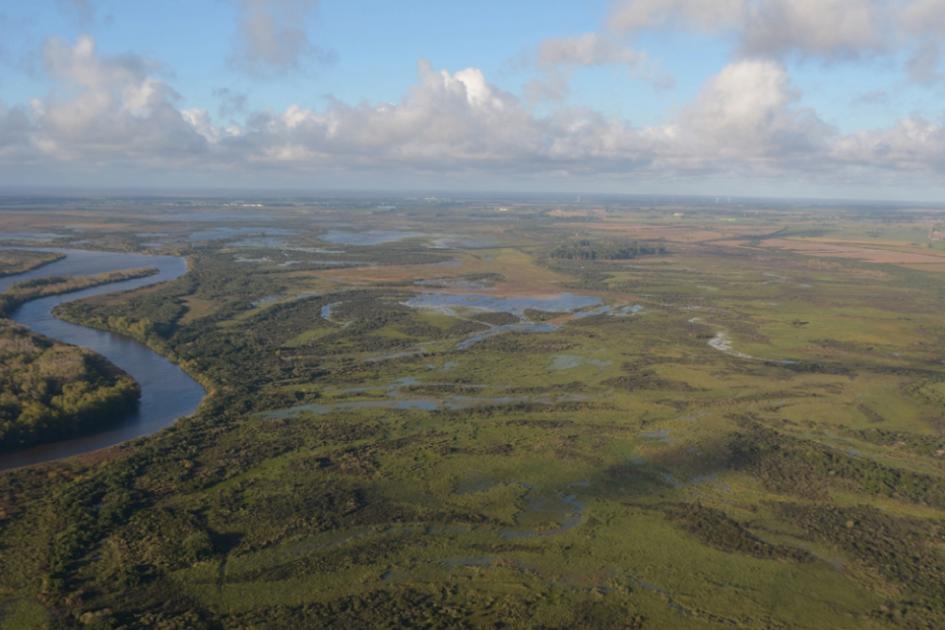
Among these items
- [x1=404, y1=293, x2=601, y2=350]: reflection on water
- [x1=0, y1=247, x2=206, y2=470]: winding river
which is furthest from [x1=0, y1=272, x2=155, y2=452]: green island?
[x1=404, y1=293, x2=601, y2=350]: reflection on water

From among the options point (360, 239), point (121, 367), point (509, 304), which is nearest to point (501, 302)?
point (509, 304)

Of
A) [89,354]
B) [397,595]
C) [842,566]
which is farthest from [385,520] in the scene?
[89,354]

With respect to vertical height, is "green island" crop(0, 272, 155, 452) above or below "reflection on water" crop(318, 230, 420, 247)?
below

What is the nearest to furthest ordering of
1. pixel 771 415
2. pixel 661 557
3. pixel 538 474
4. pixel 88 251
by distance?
pixel 661 557 → pixel 538 474 → pixel 771 415 → pixel 88 251

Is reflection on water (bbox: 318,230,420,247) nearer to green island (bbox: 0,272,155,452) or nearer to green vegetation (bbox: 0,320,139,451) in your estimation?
green island (bbox: 0,272,155,452)

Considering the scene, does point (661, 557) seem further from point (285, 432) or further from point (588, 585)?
point (285, 432)

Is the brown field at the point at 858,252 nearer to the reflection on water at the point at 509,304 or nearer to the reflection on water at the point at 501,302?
the reflection on water at the point at 501,302

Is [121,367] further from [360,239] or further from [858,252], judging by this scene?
[858,252]
